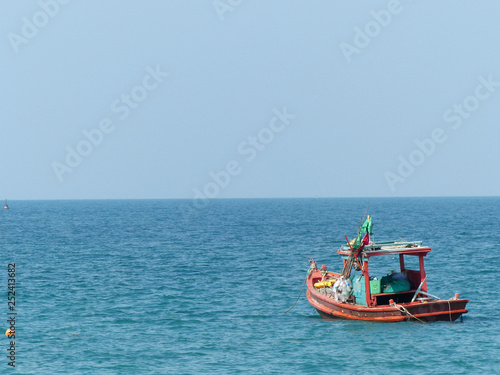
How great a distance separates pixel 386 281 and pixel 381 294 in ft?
2.90

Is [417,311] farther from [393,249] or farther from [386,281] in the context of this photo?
[393,249]

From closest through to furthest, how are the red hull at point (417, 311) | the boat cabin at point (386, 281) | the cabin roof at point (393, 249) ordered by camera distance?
the red hull at point (417, 311), the cabin roof at point (393, 249), the boat cabin at point (386, 281)

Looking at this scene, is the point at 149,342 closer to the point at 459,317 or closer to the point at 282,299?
the point at 282,299

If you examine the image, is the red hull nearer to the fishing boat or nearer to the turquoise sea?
the fishing boat

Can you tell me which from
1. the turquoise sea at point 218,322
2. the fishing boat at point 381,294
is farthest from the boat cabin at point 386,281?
the turquoise sea at point 218,322

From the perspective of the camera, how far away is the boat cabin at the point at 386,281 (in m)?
34.2

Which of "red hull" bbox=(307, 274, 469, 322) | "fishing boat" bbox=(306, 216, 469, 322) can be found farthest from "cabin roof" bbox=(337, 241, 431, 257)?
"red hull" bbox=(307, 274, 469, 322)

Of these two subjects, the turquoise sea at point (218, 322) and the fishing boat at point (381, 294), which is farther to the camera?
the fishing boat at point (381, 294)

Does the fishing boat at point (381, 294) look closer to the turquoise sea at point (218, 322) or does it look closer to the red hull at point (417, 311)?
the red hull at point (417, 311)

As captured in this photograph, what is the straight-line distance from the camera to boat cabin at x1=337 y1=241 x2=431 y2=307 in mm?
34156

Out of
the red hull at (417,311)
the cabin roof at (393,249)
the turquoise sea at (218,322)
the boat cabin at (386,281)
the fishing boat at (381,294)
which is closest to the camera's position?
the turquoise sea at (218,322)

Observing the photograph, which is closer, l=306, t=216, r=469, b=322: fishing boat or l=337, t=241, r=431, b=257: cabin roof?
l=306, t=216, r=469, b=322: fishing boat

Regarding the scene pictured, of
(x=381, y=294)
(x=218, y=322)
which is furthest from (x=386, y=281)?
(x=218, y=322)

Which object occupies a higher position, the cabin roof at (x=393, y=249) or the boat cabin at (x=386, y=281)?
the cabin roof at (x=393, y=249)
